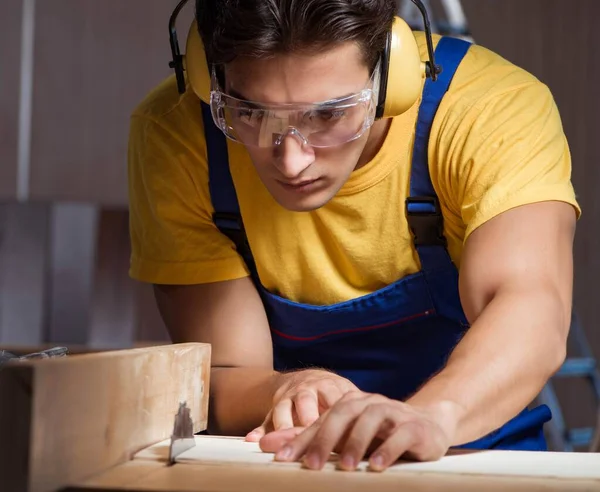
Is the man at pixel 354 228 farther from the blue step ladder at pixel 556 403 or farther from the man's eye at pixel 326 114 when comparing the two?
Answer: the blue step ladder at pixel 556 403

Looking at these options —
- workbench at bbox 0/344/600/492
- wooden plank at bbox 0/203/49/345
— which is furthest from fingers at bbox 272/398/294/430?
wooden plank at bbox 0/203/49/345

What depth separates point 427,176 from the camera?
5.61 feet

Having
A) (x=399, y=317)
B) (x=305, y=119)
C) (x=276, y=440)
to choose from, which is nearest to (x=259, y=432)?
(x=276, y=440)

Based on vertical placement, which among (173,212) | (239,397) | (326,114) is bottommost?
(239,397)

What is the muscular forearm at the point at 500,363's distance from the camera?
1.25 metres

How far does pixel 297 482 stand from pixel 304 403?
386 millimetres

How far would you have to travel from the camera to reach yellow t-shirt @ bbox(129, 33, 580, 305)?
1.59 m

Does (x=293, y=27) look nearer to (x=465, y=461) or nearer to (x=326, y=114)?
(x=326, y=114)

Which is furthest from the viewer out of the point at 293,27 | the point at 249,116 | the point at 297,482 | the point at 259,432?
the point at 249,116

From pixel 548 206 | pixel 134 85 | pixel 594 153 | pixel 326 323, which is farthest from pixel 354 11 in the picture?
pixel 134 85

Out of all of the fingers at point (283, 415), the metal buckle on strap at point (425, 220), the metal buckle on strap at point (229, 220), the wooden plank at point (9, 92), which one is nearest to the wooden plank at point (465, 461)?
the fingers at point (283, 415)

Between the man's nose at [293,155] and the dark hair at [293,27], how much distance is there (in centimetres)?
14

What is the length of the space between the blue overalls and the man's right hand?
413 mm

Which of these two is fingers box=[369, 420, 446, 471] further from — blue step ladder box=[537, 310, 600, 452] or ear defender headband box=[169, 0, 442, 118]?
blue step ladder box=[537, 310, 600, 452]
